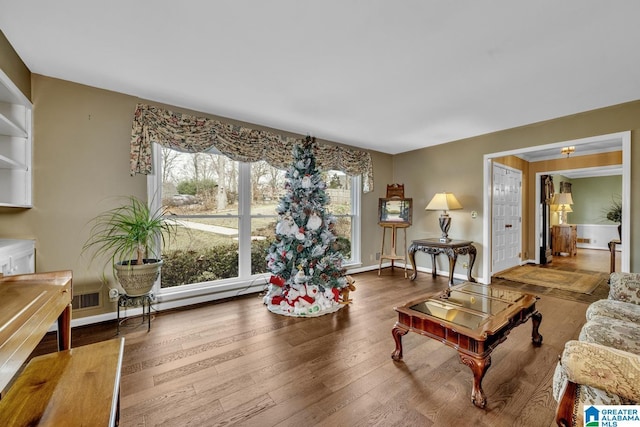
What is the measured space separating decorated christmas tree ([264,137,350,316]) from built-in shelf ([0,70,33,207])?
2.32 meters

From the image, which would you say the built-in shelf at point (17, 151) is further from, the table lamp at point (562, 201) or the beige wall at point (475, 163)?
the table lamp at point (562, 201)

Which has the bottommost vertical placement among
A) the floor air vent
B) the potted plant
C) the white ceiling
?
the floor air vent

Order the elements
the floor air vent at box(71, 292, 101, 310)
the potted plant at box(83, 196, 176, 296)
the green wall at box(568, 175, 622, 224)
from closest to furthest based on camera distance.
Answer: the potted plant at box(83, 196, 176, 296), the floor air vent at box(71, 292, 101, 310), the green wall at box(568, 175, 622, 224)

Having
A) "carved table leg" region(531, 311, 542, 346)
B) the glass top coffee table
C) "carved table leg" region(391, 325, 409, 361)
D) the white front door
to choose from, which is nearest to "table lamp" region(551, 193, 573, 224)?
the white front door

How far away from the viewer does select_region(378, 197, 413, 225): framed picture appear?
16.6 ft

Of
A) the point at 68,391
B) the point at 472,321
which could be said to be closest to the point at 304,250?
the point at 472,321

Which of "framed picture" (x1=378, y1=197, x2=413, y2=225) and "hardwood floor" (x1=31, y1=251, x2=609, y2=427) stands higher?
"framed picture" (x1=378, y1=197, x2=413, y2=225)

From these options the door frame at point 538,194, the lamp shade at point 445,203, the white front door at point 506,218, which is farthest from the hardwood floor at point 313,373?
Answer: the white front door at point 506,218

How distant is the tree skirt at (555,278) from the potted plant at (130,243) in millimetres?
5302

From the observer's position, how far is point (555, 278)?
470cm

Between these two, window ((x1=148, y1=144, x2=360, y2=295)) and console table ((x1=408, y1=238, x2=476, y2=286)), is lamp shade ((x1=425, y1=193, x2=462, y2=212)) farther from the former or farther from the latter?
window ((x1=148, y1=144, x2=360, y2=295))

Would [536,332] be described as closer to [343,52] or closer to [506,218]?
[343,52]

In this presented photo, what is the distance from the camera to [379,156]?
5473 mm

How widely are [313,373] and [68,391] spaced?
1.38 m
